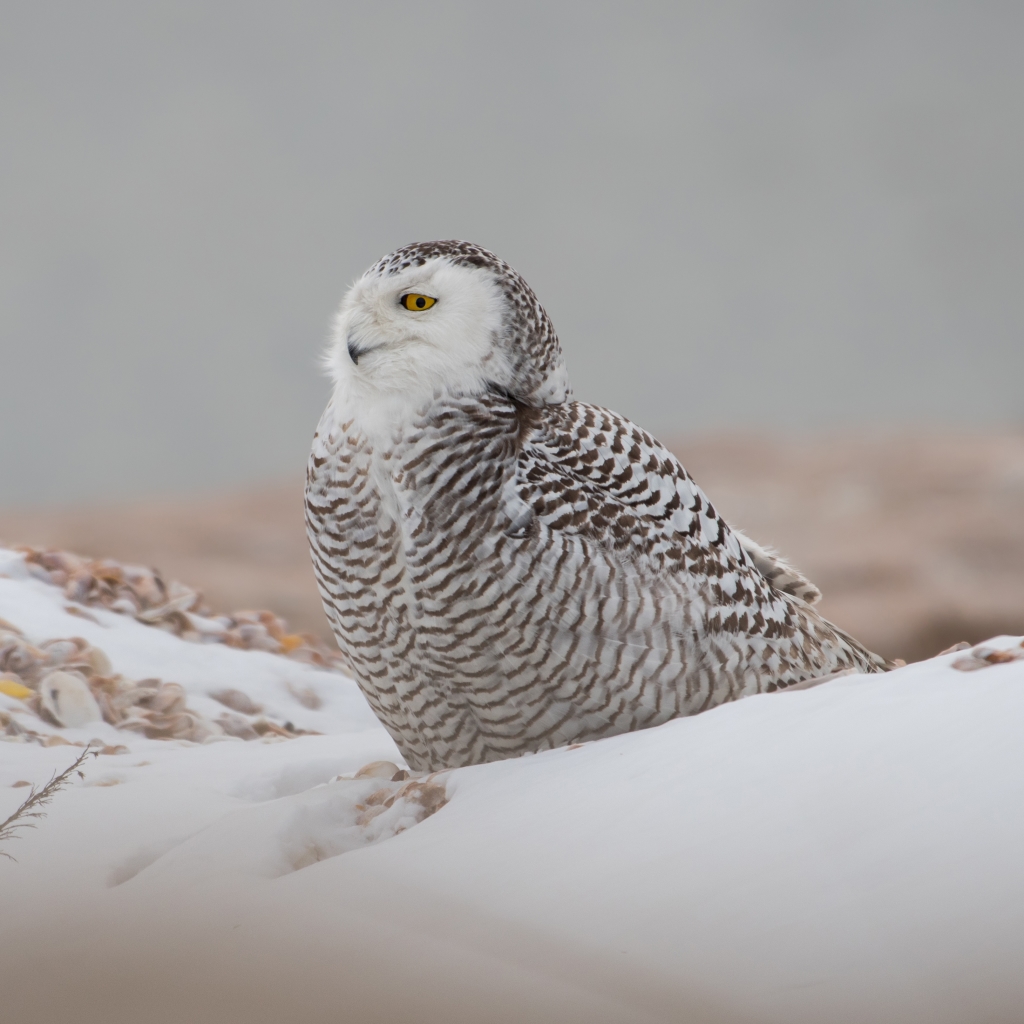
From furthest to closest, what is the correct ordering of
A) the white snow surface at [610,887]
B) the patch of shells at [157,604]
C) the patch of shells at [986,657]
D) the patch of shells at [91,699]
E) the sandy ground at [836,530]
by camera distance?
the sandy ground at [836,530] → the patch of shells at [157,604] → the patch of shells at [91,699] → the patch of shells at [986,657] → the white snow surface at [610,887]

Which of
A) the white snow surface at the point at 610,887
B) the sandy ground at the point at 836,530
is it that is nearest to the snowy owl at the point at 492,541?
the white snow surface at the point at 610,887

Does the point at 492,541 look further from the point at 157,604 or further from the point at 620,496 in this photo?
the point at 157,604

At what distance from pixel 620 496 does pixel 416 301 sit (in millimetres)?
389

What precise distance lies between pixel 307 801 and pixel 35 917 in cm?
36

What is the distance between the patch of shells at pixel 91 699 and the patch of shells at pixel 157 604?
10.7 inches

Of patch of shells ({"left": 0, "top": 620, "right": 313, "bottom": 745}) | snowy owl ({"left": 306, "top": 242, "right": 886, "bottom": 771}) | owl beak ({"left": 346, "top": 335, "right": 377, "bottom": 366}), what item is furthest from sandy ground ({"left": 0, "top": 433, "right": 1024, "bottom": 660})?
owl beak ({"left": 346, "top": 335, "right": 377, "bottom": 366})

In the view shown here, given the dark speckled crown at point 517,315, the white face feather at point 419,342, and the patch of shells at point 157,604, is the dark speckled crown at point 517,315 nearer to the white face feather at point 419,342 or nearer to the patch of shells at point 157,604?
the white face feather at point 419,342

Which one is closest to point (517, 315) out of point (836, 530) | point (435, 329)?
point (435, 329)

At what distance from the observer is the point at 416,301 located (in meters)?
1.62

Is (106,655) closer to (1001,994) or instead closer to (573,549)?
(573,549)

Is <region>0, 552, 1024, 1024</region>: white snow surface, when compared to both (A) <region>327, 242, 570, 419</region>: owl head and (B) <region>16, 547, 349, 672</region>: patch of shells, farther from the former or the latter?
(B) <region>16, 547, 349, 672</region>: patch of shells

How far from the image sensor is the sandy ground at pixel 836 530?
4094 millimetres

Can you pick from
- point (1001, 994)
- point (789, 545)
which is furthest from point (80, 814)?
point (789, 545)

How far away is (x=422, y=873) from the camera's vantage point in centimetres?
128
